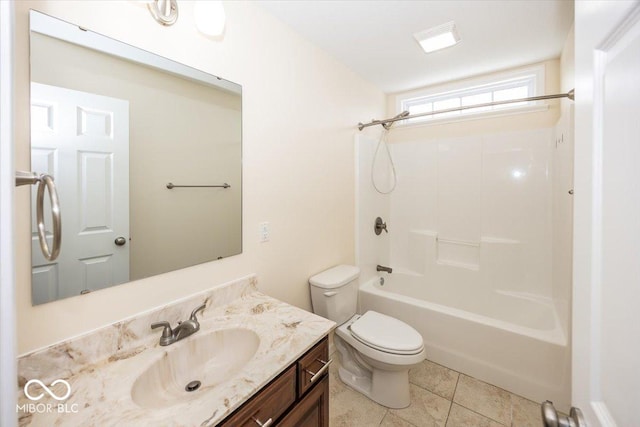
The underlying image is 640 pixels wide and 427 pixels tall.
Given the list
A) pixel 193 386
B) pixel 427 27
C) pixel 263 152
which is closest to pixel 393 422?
pixel 193 386

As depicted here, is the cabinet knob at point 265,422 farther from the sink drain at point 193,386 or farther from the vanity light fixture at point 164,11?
the vanity light fixture at point 164,11

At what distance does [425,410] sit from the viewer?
1629mm

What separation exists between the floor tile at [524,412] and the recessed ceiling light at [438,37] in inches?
96.7

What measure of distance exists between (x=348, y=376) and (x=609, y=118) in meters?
1.98

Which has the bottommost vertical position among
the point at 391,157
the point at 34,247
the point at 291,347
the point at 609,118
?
the point at 291,347

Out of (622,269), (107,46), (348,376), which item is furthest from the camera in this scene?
(348,376)

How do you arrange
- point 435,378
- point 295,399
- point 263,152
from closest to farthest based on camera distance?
point 295,399 → point 263,152 → point 435,378

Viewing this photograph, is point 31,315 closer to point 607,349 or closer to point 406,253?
point 607,349

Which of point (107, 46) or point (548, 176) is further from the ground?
point (107, 46)

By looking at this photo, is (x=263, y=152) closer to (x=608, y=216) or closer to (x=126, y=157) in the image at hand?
(x=126, y=157)

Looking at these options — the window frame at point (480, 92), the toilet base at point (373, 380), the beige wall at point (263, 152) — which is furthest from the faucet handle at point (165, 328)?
the window frame at point (480, 92)

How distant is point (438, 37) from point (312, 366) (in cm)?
215

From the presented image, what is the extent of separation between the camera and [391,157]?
2.82 m

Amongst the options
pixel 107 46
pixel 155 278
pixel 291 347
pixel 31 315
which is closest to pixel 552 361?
pixel 291 347
